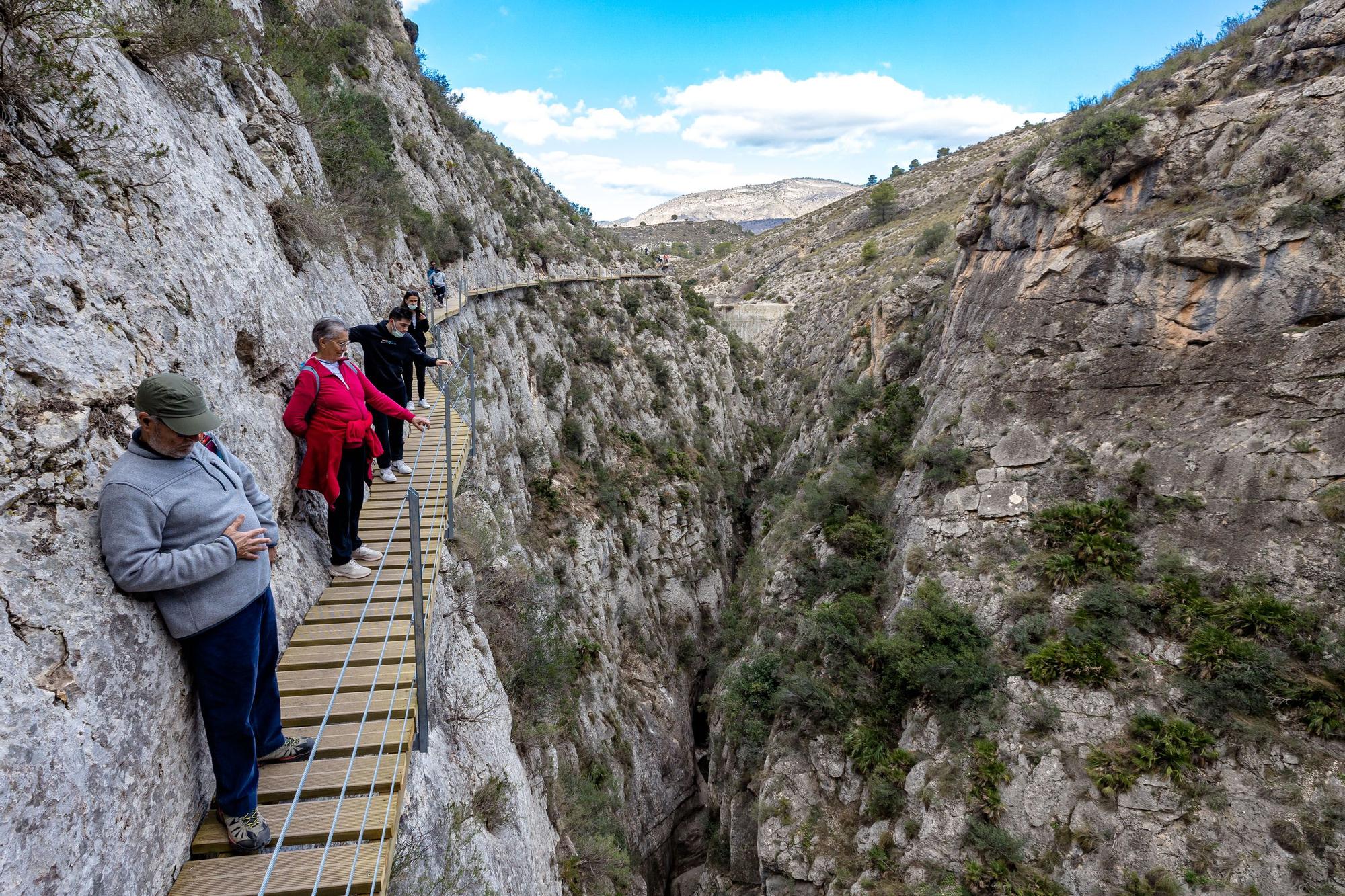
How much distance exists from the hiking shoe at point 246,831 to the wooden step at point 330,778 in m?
0.17

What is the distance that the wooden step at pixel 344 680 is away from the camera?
394 cm

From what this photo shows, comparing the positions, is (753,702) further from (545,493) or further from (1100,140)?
(1100,140)

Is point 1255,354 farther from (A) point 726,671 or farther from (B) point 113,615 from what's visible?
(B) point 113,615

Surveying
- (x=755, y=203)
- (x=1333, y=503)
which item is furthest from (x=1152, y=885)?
(x=755, y=203)

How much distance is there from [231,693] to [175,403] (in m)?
1.59

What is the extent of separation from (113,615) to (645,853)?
17.6 meters

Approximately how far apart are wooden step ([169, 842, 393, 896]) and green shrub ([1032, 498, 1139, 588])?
12.7 meters

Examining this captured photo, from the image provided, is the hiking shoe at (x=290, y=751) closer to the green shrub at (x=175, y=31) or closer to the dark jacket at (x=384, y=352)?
the dark jacket at (x=384, y=352)

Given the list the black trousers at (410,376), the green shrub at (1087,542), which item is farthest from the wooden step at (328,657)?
the green shrub at (1087,542)

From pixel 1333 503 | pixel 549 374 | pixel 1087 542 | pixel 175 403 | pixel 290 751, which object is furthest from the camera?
pixel 549 374

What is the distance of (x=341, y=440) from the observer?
479 cm

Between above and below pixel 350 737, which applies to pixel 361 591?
above

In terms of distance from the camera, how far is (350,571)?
5168 millimetres

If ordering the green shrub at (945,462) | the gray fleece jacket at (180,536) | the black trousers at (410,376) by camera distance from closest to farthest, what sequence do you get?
1. the gray fleece jacket at (180,536)
2. the black trousers at (410,376)
3. the green shrub at (945,462)
